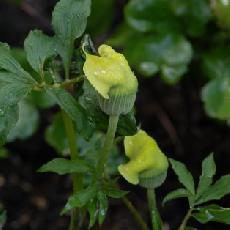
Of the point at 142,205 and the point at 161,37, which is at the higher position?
the point at 161,37

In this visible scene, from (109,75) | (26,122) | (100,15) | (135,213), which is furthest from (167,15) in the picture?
(109,75)

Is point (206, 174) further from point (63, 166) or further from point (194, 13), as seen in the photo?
point (194, 13)

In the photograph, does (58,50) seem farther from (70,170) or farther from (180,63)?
(180,63)

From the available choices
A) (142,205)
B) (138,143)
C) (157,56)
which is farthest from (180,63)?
(138,143)

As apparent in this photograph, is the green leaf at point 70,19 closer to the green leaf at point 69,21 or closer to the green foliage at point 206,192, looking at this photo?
the green leaf at point 69,21

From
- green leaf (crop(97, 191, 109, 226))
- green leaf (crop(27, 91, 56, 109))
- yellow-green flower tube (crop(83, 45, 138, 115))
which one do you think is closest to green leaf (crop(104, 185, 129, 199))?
green leaf (crop(97, 191, 109, 226))
